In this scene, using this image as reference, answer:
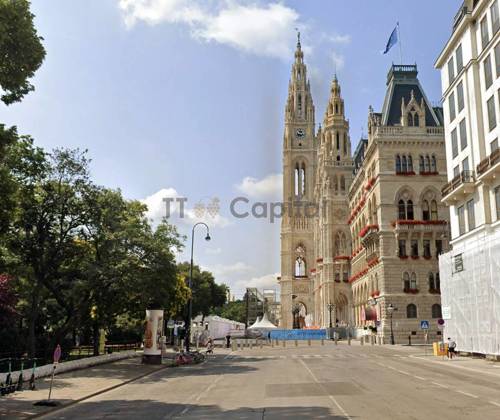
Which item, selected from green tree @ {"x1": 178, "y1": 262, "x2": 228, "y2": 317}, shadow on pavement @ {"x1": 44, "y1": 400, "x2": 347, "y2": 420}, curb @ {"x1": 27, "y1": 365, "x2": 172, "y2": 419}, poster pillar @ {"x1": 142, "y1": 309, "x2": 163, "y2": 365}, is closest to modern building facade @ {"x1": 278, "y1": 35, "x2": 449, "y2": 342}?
green tree @ {"x1": 178, "y1": 262, "x2": 228, "y2": 317}

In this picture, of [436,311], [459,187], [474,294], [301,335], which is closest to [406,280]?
[436,311]

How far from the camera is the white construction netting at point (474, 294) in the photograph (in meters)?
33.0

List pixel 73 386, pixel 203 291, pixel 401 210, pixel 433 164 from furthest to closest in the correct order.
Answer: pixel 203 291
pixel 433 164
pixel 401 210
pixel 73 386

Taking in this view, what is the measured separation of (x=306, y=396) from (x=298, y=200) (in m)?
114

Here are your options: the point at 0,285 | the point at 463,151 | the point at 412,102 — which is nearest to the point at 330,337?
the point at 412,102

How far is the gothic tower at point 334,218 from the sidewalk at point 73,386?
2357 inches

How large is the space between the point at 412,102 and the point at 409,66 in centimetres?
982

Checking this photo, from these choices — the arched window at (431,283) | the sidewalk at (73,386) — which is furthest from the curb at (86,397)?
the arched window at (431,283)

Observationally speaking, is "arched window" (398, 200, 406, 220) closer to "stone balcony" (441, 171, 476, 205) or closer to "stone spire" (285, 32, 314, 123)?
"stone balcony" (441, 171, 476, 205)

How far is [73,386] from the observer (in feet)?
73.3

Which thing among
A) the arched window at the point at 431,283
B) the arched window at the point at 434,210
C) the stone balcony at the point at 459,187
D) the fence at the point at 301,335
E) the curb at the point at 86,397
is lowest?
the curb at the point at 86,397

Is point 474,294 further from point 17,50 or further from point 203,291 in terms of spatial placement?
point 203,291

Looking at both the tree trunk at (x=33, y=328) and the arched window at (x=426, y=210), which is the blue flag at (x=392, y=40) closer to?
the arched window at (x=426, y=210)

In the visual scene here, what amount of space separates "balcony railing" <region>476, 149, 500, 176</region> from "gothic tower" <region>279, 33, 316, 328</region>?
→ 86068mm
